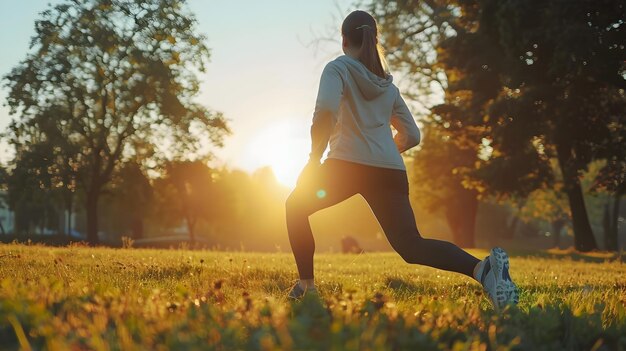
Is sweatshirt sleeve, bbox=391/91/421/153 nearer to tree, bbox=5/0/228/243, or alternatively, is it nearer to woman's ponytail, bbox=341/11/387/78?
woman's ponytail, bbox=341/11/387/78

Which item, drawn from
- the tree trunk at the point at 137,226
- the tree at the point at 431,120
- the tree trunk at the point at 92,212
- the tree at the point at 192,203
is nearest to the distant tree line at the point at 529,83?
the tree at the point at 431,120

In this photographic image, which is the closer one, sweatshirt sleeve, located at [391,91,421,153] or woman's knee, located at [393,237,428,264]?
woman's knee, located at [393,237,428,264]

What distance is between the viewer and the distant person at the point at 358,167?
14.8 feet

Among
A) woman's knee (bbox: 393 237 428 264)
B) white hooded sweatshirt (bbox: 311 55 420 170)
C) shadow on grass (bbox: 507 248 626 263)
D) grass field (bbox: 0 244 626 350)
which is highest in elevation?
white hooded sweatshirt (bbox: 311 55 420 170)

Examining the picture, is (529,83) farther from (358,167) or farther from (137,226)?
(137,226)

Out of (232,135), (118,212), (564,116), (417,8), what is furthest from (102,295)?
(118,212)

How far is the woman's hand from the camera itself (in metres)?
4.62

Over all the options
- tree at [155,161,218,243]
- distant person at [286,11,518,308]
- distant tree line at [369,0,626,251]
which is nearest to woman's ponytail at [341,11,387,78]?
distant person at [286,11,518,308]

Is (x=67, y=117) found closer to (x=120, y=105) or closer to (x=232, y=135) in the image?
(x=120, y=105)

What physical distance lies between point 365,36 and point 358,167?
1.00m

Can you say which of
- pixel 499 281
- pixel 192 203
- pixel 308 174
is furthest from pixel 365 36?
pixel 192 203

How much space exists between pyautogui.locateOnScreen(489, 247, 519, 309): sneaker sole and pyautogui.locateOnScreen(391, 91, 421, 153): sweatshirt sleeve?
4.16 feet

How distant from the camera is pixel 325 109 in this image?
4.42 m

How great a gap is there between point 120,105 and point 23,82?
4.71m
